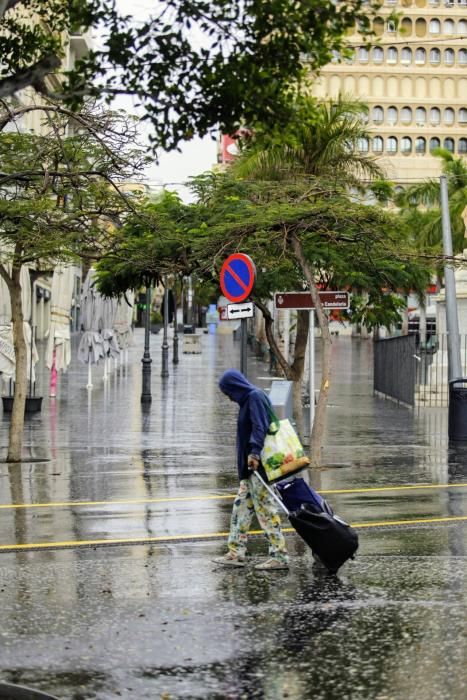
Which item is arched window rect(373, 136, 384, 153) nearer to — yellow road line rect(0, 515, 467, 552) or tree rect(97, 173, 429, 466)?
tree rect(97, 173, 429, 466)

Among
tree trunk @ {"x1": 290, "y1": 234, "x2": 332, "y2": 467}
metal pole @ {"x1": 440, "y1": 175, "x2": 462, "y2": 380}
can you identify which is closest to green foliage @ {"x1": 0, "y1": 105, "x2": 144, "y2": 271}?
tree trunk @ {"x1": 290, "y1": 234, "x2": 332, "y2": 467}

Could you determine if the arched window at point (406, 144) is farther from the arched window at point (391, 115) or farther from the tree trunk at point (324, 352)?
the tree trunk at point (324, 352)

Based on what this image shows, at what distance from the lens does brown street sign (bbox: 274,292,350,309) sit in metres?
19.7

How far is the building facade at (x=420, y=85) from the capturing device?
413 ft

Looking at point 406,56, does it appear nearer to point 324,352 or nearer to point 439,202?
point 439,202

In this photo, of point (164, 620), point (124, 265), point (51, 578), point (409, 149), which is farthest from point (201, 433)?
point (409, 149)

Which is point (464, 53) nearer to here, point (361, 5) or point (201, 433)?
point (201, 433)

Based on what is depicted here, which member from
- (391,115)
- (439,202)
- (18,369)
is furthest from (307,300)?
(391,115)

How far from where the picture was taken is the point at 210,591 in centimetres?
976

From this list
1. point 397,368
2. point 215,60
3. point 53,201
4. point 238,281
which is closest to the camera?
point 215,60

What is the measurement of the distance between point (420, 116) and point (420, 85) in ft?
10.2

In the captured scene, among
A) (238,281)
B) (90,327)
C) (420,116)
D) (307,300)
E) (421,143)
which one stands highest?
(420,116)

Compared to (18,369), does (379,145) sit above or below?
above

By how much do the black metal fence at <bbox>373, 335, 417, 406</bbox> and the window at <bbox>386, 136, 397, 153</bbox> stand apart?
86.2 m
